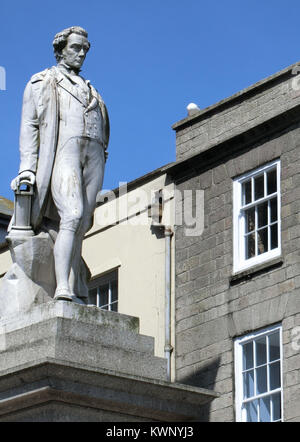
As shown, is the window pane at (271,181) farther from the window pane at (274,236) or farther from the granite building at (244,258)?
the window pane at (274,236)

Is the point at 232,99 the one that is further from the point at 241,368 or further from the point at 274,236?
the point at 241,368

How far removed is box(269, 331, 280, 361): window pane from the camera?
817 inches

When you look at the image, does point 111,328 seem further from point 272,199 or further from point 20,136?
point 272,199

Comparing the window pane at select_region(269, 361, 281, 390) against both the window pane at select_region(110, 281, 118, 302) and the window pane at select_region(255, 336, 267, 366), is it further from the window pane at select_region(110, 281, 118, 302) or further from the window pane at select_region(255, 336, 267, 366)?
the window pane at select_region(110, 281, 118, 302)

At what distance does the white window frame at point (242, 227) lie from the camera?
21.5 meters

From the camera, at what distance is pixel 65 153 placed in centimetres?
1462

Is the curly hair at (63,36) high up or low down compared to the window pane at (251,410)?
up

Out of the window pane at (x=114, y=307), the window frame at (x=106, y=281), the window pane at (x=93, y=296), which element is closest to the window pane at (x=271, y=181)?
the window frame at (x=106, y=281)

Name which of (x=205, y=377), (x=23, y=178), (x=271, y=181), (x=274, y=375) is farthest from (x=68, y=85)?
(x=205, y=377)

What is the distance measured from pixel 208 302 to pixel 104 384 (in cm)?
880

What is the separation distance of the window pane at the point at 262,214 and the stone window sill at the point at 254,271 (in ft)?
2.57

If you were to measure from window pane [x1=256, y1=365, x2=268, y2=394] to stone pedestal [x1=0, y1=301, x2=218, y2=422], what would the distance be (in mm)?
6416

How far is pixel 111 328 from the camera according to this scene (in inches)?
555
